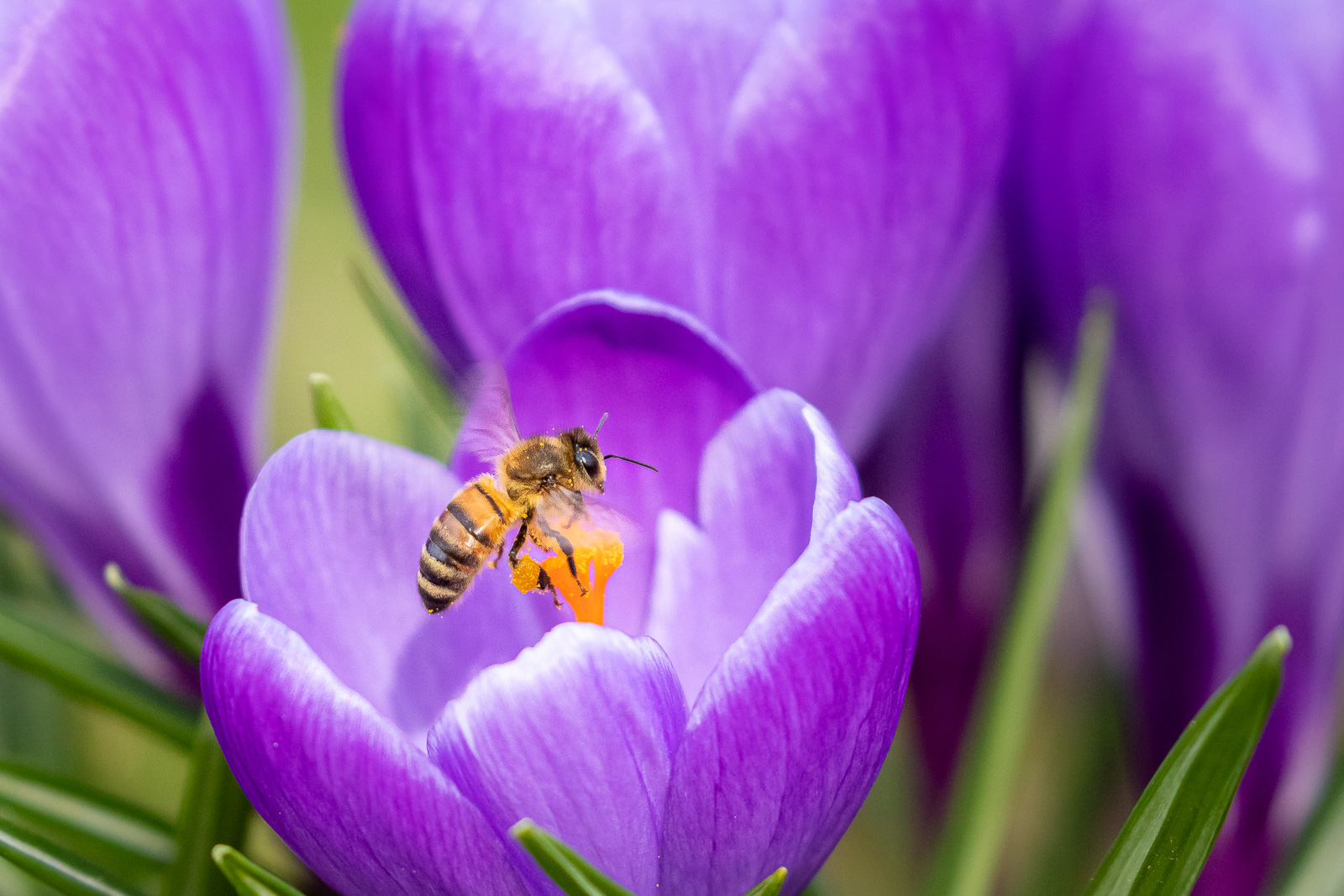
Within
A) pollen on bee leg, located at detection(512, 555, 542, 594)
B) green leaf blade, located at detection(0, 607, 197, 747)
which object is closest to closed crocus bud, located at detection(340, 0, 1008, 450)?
pollen on bee leg, located at detection(512, 555, 542, 594)

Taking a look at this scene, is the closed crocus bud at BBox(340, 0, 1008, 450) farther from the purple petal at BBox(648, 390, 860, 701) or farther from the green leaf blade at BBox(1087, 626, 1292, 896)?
the green leaf blade at BBox(1087, 626, 1292, 896)

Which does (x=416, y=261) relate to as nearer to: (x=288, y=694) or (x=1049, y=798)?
(x=288, y=694)

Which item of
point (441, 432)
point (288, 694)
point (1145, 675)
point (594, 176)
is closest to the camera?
point (288, 694)

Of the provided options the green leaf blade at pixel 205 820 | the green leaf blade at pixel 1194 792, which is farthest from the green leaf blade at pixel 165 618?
the green leaf blade at pixel 1194 792

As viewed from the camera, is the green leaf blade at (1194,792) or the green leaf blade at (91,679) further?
the green leaf blade at (91,679)

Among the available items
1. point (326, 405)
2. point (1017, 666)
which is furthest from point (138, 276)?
point (1017, 666)

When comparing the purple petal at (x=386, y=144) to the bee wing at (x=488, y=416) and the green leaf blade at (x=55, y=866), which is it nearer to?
the bee wing at (x=488, y=416)

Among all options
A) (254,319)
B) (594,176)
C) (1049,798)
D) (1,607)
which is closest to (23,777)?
(1,607)

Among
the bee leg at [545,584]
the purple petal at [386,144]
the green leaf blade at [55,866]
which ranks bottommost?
the green leaf blade at [55,866]
